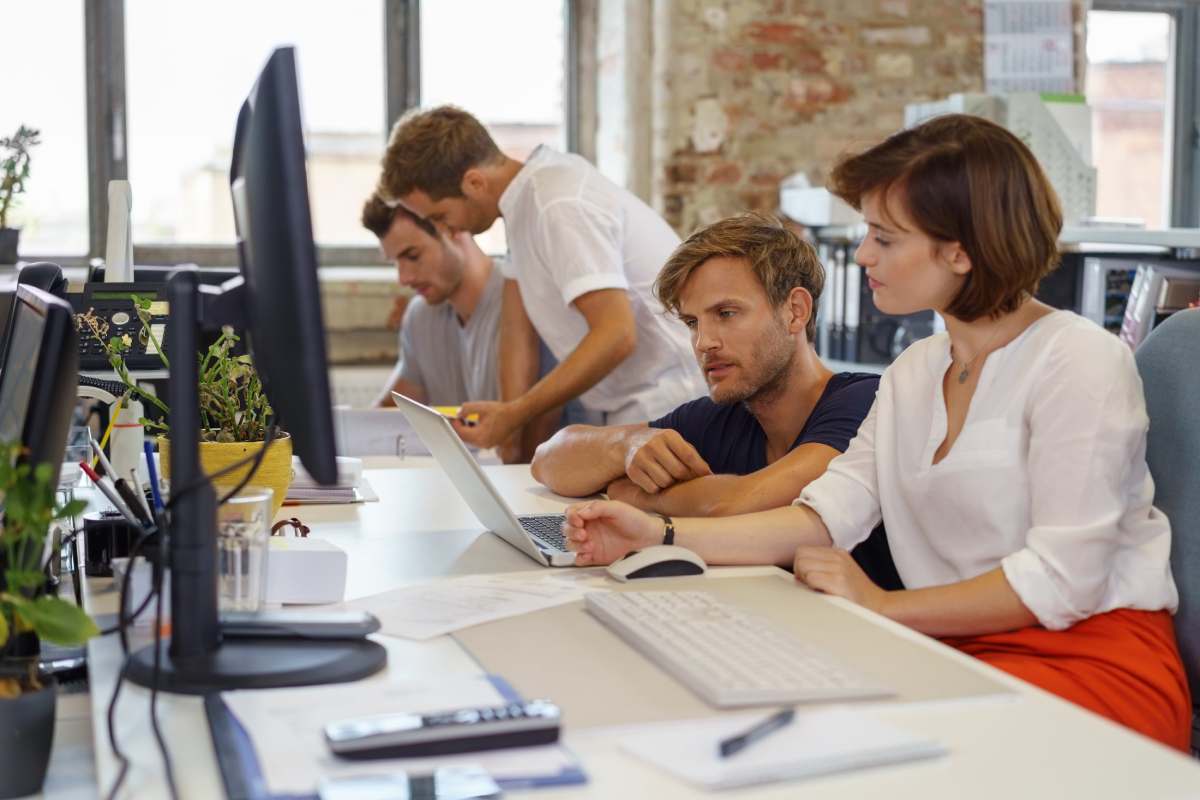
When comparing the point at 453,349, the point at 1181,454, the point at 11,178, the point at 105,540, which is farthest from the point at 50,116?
the point at 1181,454

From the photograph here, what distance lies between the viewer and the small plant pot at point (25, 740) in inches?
41.6

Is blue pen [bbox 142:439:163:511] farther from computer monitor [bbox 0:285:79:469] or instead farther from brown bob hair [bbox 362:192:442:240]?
brown bob hair [bbox 362:192:442:240]

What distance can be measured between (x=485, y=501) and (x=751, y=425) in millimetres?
612

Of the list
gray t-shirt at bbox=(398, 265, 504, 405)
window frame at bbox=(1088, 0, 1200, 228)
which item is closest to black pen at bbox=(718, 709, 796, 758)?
gray t-shirt at bbox=(398, 265, 504, 405)

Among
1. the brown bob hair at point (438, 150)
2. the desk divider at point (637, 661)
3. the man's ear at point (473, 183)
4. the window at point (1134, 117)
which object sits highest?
the window at point (1134, 117)

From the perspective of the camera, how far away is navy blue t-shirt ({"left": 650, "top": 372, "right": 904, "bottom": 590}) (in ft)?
6.26

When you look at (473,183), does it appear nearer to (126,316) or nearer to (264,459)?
(126,316)

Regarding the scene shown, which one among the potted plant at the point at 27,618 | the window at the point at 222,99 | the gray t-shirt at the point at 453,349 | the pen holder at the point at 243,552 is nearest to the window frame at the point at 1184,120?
the window at the point at 222,99

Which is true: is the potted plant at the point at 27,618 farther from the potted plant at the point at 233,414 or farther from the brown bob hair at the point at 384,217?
the brown bob hair at the point at 384,217

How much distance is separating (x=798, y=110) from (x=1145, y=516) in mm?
3470

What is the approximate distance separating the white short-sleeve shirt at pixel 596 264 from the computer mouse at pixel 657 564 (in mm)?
1383

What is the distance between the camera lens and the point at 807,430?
2.01 metres

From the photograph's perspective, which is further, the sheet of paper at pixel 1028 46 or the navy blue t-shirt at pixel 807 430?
the sheet of paper at pixel 1028 46

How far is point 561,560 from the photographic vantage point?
1.64 metres
